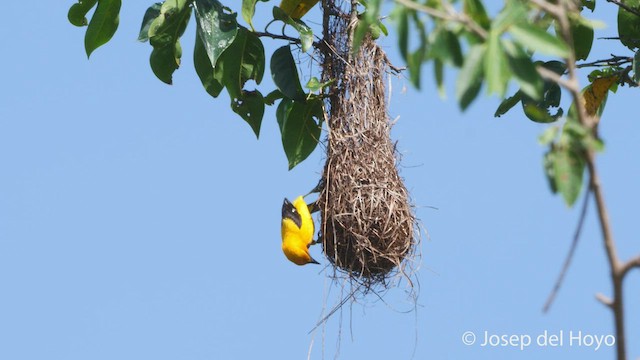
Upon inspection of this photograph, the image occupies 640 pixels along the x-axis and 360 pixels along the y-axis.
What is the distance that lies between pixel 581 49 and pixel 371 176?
0.69 meters

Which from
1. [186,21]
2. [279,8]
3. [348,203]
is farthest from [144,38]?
[348,203]

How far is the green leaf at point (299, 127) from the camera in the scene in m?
3.39

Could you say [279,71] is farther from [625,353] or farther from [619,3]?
[625,353]

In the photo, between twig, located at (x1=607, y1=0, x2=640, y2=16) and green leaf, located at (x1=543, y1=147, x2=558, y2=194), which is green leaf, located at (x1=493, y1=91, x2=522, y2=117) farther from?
green leaf, located at (x1=543, y1=147, x2=558, y2=194)

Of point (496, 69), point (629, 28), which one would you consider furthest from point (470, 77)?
point (629, 28)

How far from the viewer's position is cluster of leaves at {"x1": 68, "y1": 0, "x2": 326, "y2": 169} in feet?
10.0

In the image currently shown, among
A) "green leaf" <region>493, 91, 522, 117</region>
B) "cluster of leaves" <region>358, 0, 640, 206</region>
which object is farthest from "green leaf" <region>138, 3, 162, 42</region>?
"cluster of leaves" <region>358, 0, 640, 206</region>

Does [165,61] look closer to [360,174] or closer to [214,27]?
[214,27]

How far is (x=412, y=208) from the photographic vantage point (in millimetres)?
3459

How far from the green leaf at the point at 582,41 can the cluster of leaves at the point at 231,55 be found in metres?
0.72

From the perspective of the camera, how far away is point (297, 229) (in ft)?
11.4

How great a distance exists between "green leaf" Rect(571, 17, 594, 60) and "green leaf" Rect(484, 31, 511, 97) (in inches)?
74.2

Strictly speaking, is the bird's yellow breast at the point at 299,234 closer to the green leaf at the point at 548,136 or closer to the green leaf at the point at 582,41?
the green leaf at the point at 582,41

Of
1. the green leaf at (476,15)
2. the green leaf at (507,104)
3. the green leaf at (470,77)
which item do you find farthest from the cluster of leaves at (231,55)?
the green leaf at (470,77)
